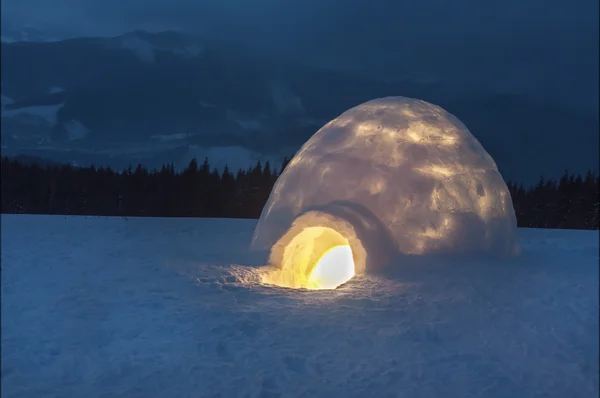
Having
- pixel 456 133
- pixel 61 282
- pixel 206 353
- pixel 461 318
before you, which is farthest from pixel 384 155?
pixel 61 282

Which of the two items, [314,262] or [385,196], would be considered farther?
[314,262]

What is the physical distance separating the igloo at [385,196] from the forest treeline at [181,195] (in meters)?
12.3

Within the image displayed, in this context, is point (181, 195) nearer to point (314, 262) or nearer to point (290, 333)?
point (314, 262)

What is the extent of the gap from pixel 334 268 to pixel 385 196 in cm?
248

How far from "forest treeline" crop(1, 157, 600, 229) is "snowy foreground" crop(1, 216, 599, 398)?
10969 mm

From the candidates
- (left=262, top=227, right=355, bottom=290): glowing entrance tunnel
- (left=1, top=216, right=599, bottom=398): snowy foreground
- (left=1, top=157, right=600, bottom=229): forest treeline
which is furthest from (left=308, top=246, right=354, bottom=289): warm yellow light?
(left=1, top=157, right=600, bottom=229): forest treeline

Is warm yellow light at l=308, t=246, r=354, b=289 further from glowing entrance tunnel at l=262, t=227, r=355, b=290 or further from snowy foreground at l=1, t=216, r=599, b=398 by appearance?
snowy foreground at l=1, t=216, r=599, b=398

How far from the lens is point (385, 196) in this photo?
25.4 ft

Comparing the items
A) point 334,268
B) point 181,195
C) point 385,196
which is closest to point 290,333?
point 385,196

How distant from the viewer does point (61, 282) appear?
7.22 metres

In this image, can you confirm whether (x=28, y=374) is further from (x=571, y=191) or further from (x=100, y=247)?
(x=571, y=191)

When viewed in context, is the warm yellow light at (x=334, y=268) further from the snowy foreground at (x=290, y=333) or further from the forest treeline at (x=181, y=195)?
the forest treeline at (x=181, y=195)

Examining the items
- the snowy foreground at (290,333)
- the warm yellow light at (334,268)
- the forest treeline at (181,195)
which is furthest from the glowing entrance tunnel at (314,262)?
the forest treeline at (181,195)

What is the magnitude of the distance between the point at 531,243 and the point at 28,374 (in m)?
11.8
